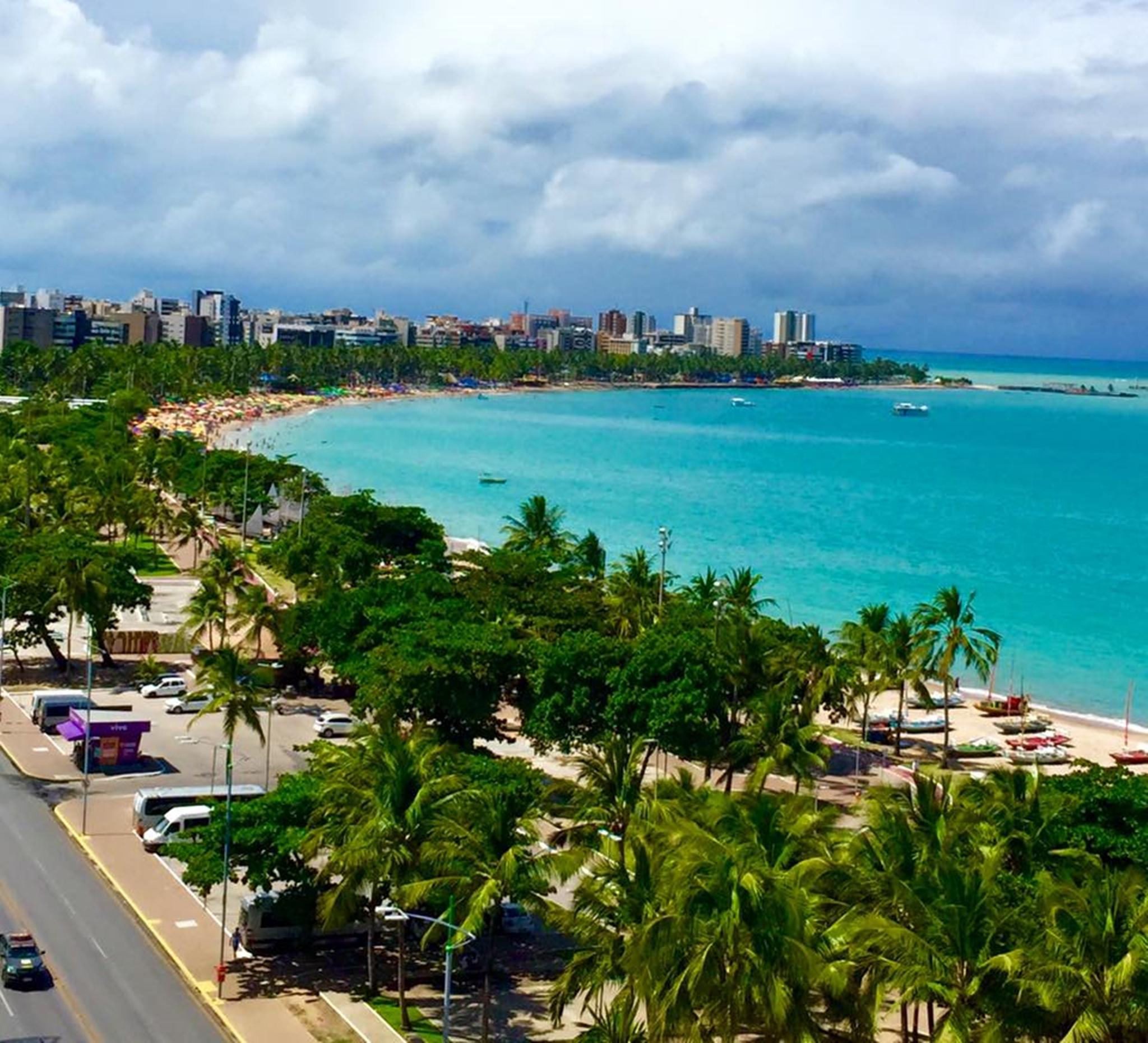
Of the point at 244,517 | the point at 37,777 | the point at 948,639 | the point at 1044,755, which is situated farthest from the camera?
the point at 244,517

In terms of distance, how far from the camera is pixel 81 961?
113 feet

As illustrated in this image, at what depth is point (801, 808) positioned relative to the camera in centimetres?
3098

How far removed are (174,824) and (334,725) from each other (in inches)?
584

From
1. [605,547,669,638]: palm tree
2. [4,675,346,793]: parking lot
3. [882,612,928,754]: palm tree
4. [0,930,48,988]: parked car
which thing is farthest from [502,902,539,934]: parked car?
[882,612,928,754]: palm tree

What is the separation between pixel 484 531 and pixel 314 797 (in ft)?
308

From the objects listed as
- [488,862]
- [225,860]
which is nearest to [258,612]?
[225,860]

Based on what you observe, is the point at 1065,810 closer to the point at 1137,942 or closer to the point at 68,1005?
the point at 1137,942

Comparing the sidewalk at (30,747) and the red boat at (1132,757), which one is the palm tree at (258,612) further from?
the red boat at (1132,757)

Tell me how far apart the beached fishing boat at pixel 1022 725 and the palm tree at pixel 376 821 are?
38625 mm

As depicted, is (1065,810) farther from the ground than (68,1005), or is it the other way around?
(1065,810)

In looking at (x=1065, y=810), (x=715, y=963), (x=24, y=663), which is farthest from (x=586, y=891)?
(x=24, y=663)

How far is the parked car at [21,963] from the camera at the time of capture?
107 feet

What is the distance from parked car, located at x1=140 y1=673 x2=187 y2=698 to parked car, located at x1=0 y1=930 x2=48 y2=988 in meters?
27.3

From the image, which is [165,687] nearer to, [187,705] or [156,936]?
[187,705]
